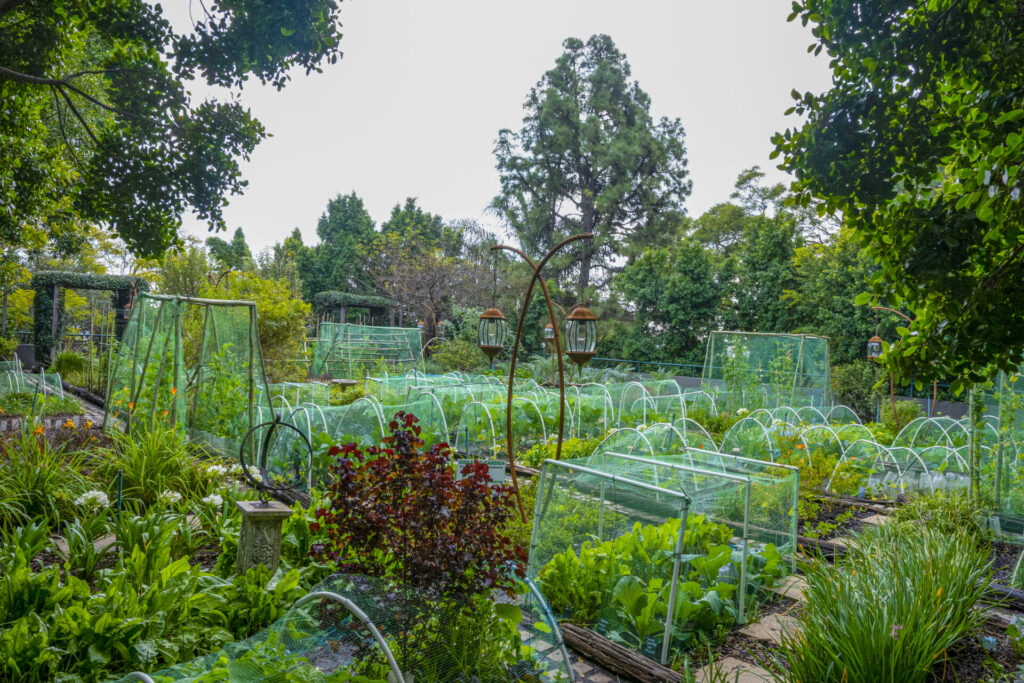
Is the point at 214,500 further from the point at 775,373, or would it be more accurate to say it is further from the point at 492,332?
the point at 775,373

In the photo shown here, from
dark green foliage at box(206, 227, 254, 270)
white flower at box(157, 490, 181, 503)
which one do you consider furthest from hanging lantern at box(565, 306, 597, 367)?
dark green foliage at box(206, 227, 254, 270)

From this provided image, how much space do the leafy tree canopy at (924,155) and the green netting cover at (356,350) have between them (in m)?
14.2

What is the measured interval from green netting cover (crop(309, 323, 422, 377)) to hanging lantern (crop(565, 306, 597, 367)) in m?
11.0

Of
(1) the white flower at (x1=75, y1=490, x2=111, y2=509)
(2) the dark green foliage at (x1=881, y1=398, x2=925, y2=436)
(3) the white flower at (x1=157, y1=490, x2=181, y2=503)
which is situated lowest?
(3) the white flower at (x1=157, y1=490, x2=181, y2=503)

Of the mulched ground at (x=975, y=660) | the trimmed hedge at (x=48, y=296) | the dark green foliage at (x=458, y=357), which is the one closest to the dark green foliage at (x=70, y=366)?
the trimmed hedge at (x=48, y=296)

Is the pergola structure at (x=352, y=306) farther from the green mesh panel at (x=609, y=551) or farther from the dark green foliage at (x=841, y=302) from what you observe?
the green mesh panel at (x=609, y=551)

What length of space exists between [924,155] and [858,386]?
13184 millimetres

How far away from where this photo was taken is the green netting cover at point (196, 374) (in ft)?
23.1

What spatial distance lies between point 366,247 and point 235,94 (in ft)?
83.5

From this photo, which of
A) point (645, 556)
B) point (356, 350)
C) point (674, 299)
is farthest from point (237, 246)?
point (645, 556)

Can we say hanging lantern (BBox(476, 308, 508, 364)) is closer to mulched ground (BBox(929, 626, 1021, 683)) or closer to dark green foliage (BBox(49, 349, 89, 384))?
mulched ground (BBox(929, 626, 1021, 683))

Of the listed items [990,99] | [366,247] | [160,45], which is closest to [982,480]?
[990,99]

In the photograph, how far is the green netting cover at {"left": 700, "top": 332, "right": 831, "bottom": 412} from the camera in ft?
37.9

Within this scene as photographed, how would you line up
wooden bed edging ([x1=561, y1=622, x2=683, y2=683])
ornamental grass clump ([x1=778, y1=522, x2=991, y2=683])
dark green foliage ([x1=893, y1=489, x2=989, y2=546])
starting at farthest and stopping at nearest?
dark green foliage ([x1=893, y1=489, x2=989, y2=546]), wooden bed edging ([x1=561, y1=622, x2=683, y2=683]), ornamental grass clump ([x1=778, y1=522, x2=991, y2=683])
